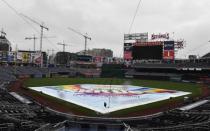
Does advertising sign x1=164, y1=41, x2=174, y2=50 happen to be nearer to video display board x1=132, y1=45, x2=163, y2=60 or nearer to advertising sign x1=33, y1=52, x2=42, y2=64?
video display board x1=132, y1=45, x2=163, y2=60

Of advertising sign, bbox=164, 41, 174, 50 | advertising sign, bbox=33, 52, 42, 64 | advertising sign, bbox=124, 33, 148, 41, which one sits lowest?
advertising sign, bbox=33, 52, 42, 64

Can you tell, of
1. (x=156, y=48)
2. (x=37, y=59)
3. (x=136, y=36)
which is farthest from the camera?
(x=37, y=59)

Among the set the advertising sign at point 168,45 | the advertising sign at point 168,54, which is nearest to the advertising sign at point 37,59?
the advertising sign at point 168,54

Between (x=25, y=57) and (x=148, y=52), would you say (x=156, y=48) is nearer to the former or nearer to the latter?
(x=148, y=52)

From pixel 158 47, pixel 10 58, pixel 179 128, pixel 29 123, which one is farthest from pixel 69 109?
pixel 10 58

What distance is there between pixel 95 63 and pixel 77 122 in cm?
10475

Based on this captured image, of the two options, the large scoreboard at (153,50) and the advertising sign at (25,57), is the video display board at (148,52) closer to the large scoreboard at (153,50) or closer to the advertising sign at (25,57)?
the large scoreboard at (153,50)

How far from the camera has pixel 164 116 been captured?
99.5ft

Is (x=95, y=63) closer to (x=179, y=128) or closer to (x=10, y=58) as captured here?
(x=10, y=58)

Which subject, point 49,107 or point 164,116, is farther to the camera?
point 49,107

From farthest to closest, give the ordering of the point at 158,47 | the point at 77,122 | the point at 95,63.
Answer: the point at 95,63 < the point at 158,47 < the point at 77,122

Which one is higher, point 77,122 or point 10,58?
point 10,58

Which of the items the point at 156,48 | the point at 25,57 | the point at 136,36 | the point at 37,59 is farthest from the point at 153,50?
the point at 25,57

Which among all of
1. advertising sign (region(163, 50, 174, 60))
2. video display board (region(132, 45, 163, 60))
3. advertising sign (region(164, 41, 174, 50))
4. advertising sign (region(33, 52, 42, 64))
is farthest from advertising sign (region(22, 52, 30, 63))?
advertising sign (region(164, 41, 174, 50))
